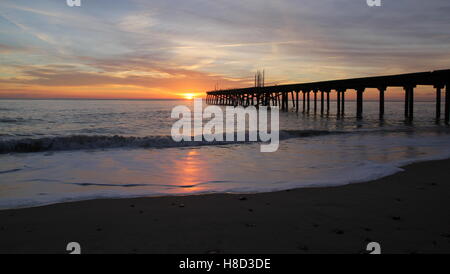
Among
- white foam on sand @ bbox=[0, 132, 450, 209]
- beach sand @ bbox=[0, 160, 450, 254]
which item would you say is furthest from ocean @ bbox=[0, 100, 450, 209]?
beach sand @ bbox=[0, 160, 450, 254]

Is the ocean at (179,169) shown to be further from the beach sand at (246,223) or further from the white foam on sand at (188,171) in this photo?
the beach sand at (246,223)

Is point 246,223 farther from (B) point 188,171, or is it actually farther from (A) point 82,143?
(A) point 82,143

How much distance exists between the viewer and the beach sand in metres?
2.89

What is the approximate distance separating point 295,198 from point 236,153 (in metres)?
5.23

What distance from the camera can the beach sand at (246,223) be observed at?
2893 millimetres

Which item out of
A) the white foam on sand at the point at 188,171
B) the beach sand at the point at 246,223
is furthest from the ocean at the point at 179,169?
the beach sand at the point at 246,223

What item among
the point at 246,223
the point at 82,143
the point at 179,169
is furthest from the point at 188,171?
the point at 82,143

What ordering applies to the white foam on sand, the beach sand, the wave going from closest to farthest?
the beach sand, the white foam on sand, the wave

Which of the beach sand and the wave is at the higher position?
the wave

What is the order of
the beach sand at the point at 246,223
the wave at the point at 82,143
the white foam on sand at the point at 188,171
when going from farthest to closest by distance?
1. the wave at the point at 82,143
2. the white foam on sand at the point at 188,171
3. the beach sand at the point at 246,223

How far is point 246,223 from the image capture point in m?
3.45

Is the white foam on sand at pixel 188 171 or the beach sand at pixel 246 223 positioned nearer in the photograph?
the beach sand at pixel 246 223

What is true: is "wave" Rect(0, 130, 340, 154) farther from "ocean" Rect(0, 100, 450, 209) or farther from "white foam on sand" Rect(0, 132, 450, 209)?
"white foam on sand" Rect(0, 132, 450, 209)
